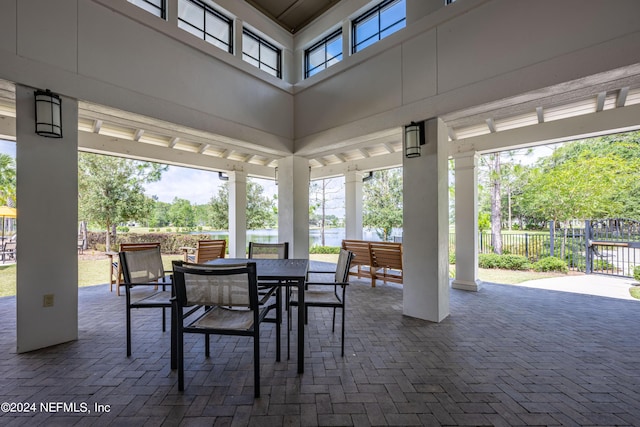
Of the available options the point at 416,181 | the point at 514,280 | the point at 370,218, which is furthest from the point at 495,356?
the point at 370,218

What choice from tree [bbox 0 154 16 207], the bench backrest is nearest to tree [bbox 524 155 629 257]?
the bench backrest

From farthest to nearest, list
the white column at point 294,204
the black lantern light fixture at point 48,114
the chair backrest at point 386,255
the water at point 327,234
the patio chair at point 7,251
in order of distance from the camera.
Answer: the water at point 327,234 < the patio chair at point 7,251 < the white column at point 294,204 < the chair backrest at point 386,255 < the black lantern light fixture at point 48,114

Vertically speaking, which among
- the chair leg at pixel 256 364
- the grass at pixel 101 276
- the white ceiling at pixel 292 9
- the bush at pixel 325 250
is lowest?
the bush at pixel 325 250

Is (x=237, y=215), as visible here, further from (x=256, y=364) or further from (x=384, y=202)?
(x=384, y=202)

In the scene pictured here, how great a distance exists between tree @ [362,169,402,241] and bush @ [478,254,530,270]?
510cm

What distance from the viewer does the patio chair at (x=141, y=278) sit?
2.61 m

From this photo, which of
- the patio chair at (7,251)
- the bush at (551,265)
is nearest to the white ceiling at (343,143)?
the bush at (551,265)

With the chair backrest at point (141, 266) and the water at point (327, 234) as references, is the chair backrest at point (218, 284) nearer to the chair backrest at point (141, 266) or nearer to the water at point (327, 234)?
the chair backrest at point (141, 266)

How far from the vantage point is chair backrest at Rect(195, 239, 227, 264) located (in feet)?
17.9

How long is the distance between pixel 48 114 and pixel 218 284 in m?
2.67

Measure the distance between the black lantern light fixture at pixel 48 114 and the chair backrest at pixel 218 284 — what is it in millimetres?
2223

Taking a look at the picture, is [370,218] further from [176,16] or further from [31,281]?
[31,281]

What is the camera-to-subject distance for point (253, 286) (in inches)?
77.7

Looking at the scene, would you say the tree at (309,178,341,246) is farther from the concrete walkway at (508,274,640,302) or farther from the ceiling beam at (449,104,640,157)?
the concrete walkway at (508,274,640,302)
